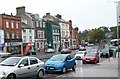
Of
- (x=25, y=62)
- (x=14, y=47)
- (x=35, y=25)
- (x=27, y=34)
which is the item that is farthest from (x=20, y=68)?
(x=35, y=25)

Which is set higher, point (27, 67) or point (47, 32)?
point (47, 32)

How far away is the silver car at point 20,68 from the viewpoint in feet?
46.4

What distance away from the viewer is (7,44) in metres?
63.5

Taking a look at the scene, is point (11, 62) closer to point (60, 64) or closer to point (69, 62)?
point (60, 64)

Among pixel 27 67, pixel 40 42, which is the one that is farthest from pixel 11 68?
pixel 40 42

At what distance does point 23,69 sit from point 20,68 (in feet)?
0.93

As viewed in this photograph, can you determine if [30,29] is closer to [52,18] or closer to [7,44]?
[7,44]

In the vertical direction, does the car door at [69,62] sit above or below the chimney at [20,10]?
below

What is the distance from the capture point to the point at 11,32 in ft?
216

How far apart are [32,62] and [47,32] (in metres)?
72.1

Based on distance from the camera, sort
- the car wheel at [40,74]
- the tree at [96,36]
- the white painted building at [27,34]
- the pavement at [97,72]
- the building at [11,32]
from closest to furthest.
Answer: the car wheel at [40,74]
the pavement at [97,72]
the building at [11,32]
the white painted building at [27,34]
the tree at [96,36]

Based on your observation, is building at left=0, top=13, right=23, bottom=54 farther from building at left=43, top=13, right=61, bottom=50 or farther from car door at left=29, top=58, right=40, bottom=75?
car door at left=29, top=58, right=40, bottom=75

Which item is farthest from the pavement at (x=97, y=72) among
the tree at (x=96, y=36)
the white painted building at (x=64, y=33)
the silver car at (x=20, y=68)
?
the tree at (x=96, y=36)

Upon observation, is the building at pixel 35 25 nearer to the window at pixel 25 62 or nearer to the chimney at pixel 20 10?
the chimney at pixel 20 10
